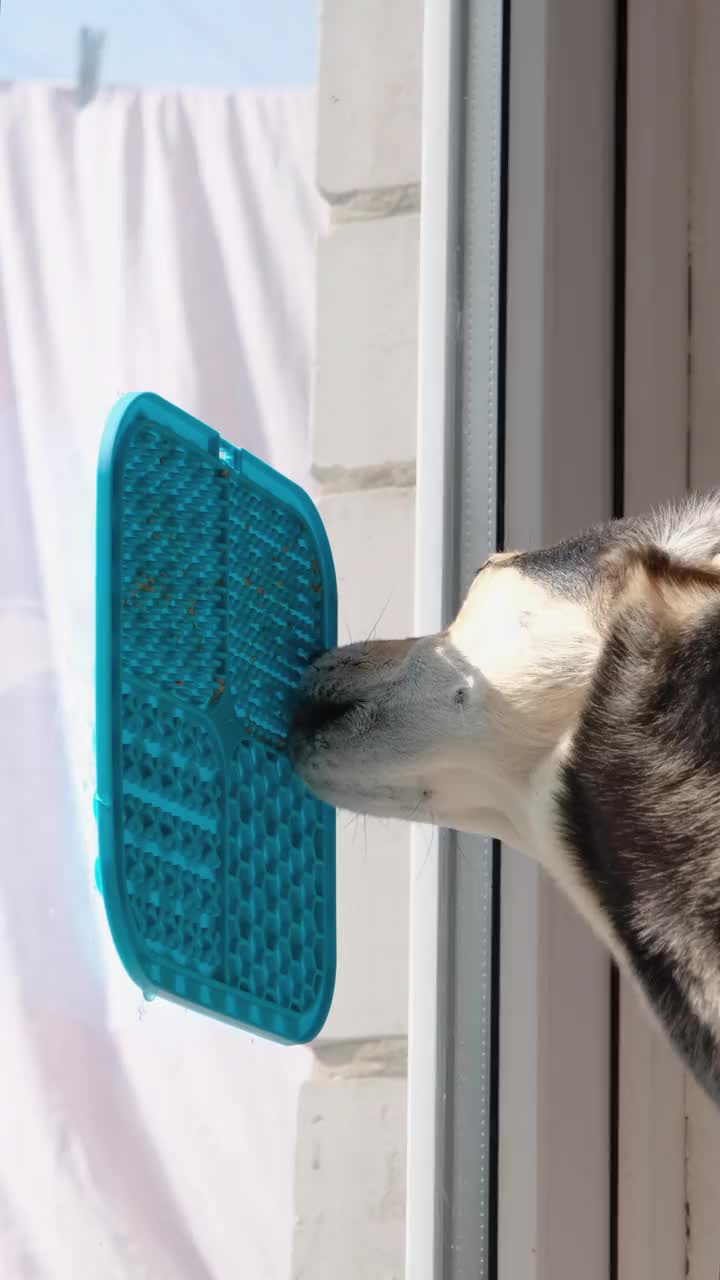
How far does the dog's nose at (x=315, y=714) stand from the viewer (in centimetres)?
91

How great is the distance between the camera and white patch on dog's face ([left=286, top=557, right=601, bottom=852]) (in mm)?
927

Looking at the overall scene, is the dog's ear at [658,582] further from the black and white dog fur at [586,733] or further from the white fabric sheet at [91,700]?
the white fabric sheet at [91,700]

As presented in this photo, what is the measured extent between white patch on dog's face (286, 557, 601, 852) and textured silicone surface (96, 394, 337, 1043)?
22 mm

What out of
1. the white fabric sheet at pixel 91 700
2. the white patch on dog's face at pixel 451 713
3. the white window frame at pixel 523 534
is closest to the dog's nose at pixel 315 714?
the white patch on dog's face at pixel 451 713

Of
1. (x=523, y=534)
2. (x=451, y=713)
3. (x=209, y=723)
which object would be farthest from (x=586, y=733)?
(x=523, y=534)

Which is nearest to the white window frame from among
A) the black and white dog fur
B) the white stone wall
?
the white stone wall

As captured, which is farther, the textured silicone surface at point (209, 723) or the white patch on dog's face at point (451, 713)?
the white patch on dog's face at point (451, 713)

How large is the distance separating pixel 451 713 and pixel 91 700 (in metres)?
0.22

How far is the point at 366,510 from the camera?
4.07 feet

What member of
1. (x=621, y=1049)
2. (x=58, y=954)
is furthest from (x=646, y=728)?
(x=621, y=1049)

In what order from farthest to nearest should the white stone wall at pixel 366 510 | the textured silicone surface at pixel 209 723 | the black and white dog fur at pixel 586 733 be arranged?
1. the white stone wall at pixel 366 510
2. the black and white dog fur at pixel 586 733
3. the textured silicone surface at pixel 209 723

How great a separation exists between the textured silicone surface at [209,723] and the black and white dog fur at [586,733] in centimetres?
4

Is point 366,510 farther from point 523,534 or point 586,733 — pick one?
point 586,733

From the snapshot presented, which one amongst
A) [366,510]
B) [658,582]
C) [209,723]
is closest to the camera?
[209,723]
